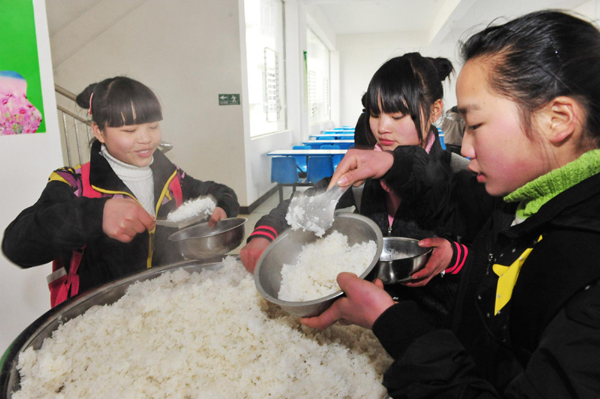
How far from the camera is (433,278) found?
37.3 inches

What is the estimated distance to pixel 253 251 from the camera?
88 centimetres

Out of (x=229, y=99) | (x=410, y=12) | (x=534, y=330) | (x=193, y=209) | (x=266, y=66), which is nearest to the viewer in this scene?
(x=534, y=330)

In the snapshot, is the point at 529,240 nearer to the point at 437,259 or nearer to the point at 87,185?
the point at 437,259

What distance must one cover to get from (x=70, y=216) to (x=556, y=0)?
689 centimetres

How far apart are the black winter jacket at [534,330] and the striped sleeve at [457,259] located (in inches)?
10.9

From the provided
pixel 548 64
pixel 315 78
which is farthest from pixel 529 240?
pixel 315 78

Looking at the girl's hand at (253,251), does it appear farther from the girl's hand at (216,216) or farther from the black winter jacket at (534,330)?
the black winter jacket at (534,330)

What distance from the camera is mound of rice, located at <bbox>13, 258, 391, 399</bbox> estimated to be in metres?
0.65

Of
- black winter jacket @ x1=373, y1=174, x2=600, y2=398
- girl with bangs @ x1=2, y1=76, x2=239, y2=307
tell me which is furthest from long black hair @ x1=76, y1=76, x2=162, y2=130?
black winter jacket @ x1=373, y1=174, x2=600, y2=398

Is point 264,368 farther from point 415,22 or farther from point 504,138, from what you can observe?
point 415,22

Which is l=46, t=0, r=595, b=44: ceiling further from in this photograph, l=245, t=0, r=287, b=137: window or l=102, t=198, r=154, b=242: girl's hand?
l=102, t=198, r=154, b=242: girl's hand

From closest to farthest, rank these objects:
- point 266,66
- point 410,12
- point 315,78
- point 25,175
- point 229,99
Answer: point 25,175
point 229,99
point 266,66
point 315,78
point 410,12

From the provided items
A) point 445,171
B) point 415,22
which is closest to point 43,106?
point 445,171

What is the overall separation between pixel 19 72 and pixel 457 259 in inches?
43.2
